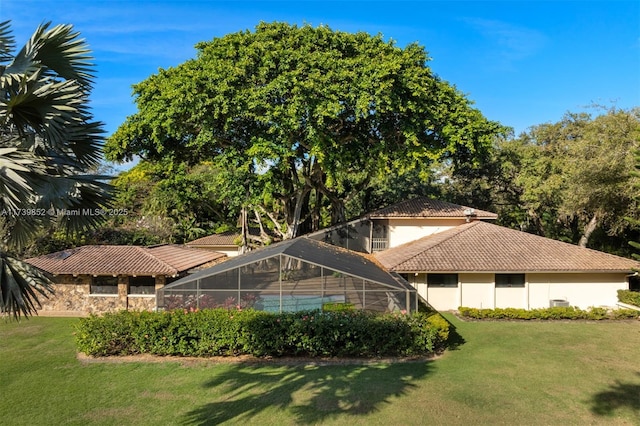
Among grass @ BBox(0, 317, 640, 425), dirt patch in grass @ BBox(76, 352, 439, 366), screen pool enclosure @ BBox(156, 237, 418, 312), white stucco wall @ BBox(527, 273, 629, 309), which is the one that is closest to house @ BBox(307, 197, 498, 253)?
white stucco wall @ BBox(527, 273, 629, 309)

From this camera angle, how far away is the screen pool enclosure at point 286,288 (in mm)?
13203

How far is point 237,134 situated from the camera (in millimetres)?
21688

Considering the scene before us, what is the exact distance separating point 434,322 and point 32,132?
1179 centimetres

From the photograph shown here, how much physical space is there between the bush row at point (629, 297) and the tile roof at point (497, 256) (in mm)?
1110

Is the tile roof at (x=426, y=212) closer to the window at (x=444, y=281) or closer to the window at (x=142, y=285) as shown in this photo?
the window at (x=444, y=281)

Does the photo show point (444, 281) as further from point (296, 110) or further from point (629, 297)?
point (296, 110)

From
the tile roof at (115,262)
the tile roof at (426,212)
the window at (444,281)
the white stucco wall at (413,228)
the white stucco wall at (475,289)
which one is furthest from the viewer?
the white stucco wall at (413,228)

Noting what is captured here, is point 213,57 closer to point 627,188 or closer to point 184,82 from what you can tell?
point 184,82

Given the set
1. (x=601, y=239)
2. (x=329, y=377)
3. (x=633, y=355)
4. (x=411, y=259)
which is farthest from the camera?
(x=601, y=239)

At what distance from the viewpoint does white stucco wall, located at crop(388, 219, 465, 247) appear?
959 inches

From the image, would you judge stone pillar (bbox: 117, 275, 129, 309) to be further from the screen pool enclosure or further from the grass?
the screen pool enclosure

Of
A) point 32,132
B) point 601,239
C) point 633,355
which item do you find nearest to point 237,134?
point 32,132

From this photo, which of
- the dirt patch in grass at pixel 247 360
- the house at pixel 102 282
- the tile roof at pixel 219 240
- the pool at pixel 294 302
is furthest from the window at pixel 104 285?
the tile roof at pixel 219 240

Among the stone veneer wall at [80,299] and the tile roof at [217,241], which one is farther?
the tile roof at [217,241]
